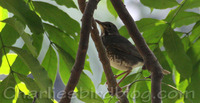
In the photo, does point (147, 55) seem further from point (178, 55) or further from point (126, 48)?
point (126, 48)

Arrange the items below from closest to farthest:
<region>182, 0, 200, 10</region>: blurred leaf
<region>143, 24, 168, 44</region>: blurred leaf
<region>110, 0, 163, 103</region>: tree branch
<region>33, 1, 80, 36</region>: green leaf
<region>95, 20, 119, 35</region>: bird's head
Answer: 1. <region>110, 0, 163, 103</region>: tree branch
2. <region>33, 1, 80, 36</region>: green leaf
3. <region>182, 0, 200, 10</region>: blurred leaf
4. <region>143, 24, 168, 44</region>: blurred leaf
5. <region>95, 20, 119, 35</region>: bird's head

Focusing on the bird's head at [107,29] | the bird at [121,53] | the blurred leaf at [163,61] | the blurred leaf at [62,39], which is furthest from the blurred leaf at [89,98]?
the bird's head at [107,29]

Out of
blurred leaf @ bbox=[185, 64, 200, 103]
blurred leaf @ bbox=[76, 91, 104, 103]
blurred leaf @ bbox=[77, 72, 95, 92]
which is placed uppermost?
blurred leaf @ bbox=[77, 72, 95, 92]

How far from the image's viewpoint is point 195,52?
1558 mm

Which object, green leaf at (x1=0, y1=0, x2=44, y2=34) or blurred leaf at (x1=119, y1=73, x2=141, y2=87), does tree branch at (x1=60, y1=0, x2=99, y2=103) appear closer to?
green leaf at (x1=0, y1=0, x2=44, y2=34)

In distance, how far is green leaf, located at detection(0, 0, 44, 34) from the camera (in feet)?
3.42

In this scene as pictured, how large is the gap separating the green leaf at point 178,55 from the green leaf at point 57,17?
471mm

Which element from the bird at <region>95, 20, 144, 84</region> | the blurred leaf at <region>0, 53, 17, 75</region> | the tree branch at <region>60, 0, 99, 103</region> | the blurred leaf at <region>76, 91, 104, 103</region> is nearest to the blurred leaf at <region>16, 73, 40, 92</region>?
the tree branch at <region>60, 0, 99, 103</region>

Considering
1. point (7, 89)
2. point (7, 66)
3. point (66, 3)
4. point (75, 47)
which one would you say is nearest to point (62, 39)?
point (75, 47)

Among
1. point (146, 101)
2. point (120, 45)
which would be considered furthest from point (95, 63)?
point (146, 101)

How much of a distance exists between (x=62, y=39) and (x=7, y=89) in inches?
17.2

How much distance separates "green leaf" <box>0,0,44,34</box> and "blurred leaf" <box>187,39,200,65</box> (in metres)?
0.81

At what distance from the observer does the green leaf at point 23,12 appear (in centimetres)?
104

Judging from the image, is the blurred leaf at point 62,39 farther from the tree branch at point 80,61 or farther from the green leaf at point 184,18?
the green leaf at point 184,18
